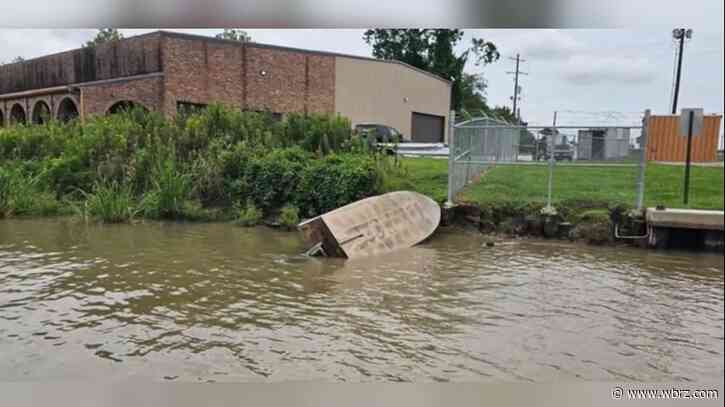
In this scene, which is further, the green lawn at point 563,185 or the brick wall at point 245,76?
the brick wall at point 245,76

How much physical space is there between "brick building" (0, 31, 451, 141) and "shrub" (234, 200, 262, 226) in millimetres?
6483

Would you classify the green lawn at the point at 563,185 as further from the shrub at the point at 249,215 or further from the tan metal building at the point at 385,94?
the tan metal building at the point at 385,94

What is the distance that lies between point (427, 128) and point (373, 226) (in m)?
19.9

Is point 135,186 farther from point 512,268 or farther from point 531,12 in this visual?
point 531,12

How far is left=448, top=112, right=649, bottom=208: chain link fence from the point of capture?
7.91 meters

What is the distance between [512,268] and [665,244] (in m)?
1.83

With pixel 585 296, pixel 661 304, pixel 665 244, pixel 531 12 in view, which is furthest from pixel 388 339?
pixel 665 244

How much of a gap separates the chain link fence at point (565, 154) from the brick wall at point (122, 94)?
1174 centimetres

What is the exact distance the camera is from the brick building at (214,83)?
18.7 metres

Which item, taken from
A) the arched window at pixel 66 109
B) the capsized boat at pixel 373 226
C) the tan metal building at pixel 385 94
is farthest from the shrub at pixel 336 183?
the arched window at pixel 66 109

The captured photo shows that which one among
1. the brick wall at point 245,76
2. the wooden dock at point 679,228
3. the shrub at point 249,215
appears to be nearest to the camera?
the wooden dock at point 679,228

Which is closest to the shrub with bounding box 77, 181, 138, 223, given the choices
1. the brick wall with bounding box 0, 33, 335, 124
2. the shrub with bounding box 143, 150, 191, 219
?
the shrub with bounding box 143, 150, 191, 219

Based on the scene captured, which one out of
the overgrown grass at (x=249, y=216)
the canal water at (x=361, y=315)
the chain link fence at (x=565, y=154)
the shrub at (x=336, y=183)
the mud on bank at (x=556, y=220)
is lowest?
the canal water at (x=361, y=315)

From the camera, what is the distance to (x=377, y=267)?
21.4 feet
